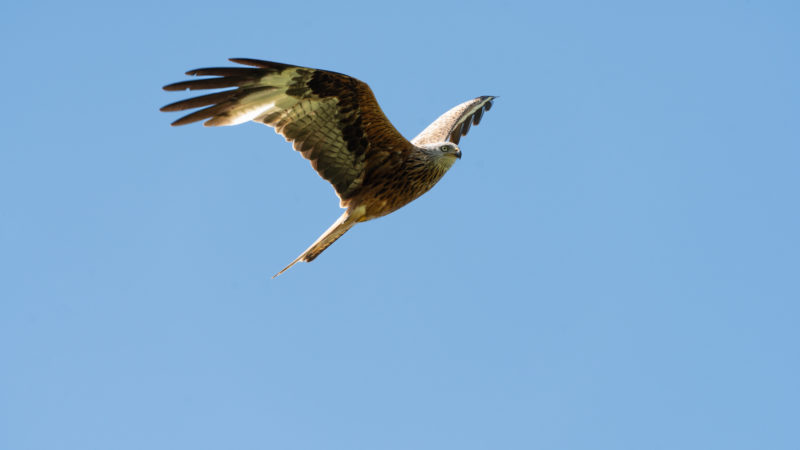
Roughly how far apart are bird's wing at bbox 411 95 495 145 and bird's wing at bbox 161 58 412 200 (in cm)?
190

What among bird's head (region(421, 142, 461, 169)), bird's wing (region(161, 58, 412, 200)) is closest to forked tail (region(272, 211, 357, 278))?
bird's wing (region(161, 58, 412, 200))

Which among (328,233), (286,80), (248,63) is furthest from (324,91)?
(328,233)

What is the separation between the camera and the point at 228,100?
319 inches

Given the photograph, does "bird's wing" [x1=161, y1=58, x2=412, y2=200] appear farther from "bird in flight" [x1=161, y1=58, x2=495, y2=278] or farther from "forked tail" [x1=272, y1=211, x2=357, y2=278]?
"forked tail" [x1=272, y1=211, x2=357, y2=278]

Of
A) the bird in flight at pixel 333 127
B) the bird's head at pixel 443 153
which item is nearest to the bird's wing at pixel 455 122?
the bird's head at pixel 443 153

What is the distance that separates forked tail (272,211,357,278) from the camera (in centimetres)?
863

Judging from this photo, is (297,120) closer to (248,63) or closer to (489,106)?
(248,63)

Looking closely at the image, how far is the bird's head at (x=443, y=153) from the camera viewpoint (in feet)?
29.6

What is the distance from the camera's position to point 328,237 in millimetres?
8828

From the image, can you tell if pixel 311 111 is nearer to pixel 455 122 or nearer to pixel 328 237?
pixel 328 237

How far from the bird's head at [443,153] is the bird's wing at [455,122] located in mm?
1318

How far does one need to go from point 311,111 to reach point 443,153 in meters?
1.55

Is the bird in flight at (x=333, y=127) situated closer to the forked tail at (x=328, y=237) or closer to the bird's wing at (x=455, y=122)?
the forked tail at (x=328, y=237)

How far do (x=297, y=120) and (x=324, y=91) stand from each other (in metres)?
0.43
